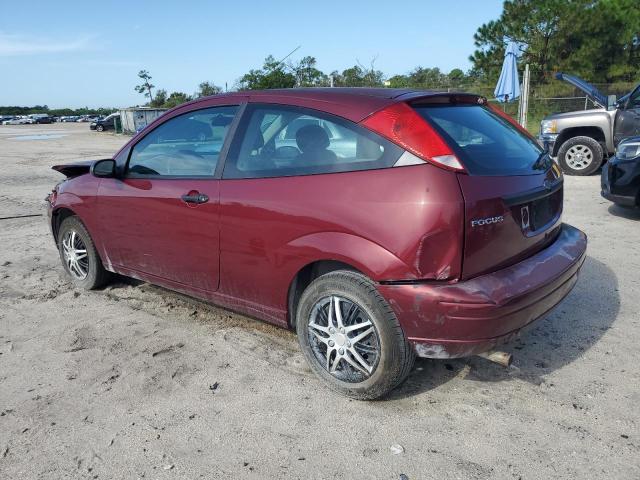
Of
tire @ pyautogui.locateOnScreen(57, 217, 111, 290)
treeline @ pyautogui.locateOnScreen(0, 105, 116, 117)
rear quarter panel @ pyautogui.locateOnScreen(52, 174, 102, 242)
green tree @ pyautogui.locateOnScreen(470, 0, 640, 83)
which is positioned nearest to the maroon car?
rear quarter panel @ pyautogui.locateOnScreen(52, 174, 102, 242)

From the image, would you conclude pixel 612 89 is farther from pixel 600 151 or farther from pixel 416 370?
pixel 416 370

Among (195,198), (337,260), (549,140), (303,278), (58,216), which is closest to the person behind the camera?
(337,260)

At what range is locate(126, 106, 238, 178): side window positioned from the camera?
3533mm

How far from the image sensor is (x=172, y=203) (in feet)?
11.9

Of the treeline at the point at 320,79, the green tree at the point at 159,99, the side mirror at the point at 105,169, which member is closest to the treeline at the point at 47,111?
the green tree at the point at 159,99

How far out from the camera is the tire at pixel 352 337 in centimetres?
274

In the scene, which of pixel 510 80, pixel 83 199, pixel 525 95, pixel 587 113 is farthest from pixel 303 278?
pixel 525 95

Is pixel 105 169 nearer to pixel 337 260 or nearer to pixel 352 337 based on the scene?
pixel 337 260

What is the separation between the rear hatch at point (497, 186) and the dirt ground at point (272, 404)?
793 mm

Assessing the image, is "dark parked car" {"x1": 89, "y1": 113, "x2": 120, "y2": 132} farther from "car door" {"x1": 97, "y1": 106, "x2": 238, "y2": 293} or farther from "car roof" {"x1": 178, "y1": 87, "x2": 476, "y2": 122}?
"car roof" {"x1": 178, "y1": 87, "x2": 476, "y2": 122}

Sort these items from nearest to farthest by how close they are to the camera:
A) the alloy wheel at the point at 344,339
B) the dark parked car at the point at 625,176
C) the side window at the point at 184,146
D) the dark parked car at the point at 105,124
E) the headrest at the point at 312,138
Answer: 1. the alloy wheel at the point at 344,339
2. the headrest at the point at 312,138
3. the side window at the point at 184,146
4. the dark parked car at the point at 625,176
5. the dark parked car at the point at 105,124

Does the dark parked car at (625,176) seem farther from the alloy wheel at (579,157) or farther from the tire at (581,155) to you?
the alloy wheel at (579,157)

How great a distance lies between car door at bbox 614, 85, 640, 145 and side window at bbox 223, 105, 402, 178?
8453mm

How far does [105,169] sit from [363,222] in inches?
93.0
